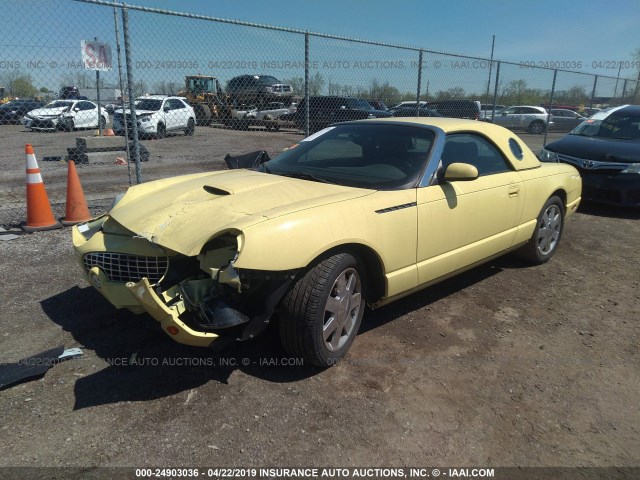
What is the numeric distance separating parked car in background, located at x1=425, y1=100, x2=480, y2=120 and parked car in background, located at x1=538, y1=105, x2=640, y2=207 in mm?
6748

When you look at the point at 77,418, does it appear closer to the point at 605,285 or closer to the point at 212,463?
the point at 212,463

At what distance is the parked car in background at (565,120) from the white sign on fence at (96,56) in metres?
23.2

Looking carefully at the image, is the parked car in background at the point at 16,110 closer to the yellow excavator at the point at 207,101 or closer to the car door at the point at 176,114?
the car door at the point at 176,114

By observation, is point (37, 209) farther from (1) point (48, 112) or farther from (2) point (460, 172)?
(1) point (48, 112)

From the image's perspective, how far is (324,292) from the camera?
262 centimetres

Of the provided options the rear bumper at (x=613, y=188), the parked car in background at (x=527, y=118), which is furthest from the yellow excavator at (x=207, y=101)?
the parked car in background at (x=527, y=118)

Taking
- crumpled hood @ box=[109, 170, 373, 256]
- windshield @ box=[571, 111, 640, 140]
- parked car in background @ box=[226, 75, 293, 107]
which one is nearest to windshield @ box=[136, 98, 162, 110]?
parked car in background @ box=[226, 75, 293, 107]

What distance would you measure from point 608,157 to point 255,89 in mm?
8687

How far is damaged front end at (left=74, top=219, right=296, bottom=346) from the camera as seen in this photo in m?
2.37

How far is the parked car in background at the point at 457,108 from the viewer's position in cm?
1448

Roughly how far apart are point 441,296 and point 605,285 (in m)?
1.67

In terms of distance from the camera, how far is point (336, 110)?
14.5 m

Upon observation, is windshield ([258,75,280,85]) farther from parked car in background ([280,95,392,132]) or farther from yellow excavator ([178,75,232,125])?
yellow excavator ([178,75,232,125])

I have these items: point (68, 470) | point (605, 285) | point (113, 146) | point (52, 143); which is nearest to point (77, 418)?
point (68, 470)
